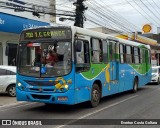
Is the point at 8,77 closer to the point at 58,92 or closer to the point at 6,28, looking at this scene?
the point at 6,28

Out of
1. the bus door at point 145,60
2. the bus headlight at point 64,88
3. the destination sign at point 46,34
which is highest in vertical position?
the destination sign at point 46,34

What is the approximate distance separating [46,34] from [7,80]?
590 centimetres

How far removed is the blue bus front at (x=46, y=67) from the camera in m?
10.9

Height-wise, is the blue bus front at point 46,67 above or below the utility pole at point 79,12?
A: below

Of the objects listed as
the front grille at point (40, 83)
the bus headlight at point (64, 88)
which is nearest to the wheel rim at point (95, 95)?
the bus headlight at point (64, 88)

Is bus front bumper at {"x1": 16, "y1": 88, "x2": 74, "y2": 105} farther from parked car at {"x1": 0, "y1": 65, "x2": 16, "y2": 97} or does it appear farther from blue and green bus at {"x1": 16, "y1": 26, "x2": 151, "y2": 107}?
parked car at {"x1": 0, "y1": 65, "x2": 16, "y2": 97}

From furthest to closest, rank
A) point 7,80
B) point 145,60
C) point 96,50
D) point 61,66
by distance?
1. point 145,60
2. point 7,80
3. point 96,50
4. point 61,66

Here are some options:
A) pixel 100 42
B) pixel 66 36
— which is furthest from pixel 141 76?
pixel 66 36

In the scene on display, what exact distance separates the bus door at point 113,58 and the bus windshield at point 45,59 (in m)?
3.68

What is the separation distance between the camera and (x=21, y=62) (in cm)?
1179

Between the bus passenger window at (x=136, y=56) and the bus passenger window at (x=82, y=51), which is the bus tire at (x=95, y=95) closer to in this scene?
the bus passenger window at (x=82, y=51)

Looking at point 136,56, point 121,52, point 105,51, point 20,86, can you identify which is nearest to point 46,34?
point 20,86

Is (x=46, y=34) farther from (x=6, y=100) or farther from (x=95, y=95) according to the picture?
(x=6, y=100)

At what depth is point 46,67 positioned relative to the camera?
11.1 m
